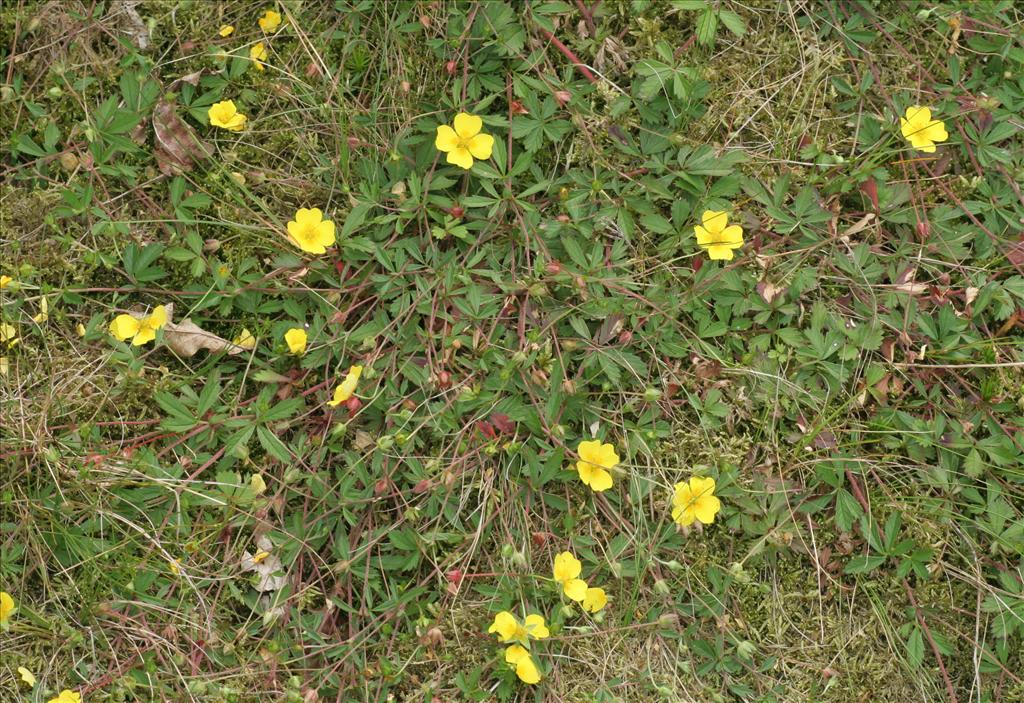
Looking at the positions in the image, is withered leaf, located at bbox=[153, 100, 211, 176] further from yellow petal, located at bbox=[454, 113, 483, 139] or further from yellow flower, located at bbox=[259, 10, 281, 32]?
yellow petal, located at bbox=[454, 113, 483, 139]

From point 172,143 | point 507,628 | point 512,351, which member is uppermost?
point 172,143

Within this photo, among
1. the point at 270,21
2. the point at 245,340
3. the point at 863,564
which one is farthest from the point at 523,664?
the point at 270,21

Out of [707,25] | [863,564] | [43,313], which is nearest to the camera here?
[863,564]

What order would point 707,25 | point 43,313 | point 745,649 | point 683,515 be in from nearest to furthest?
point 745,649
point 683,515
point 43,313
point 707,25

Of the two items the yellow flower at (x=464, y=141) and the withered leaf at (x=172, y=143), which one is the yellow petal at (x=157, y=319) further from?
the yellow flower at (x=464, y=141)

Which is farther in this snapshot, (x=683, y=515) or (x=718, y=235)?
(x=718, y=235)

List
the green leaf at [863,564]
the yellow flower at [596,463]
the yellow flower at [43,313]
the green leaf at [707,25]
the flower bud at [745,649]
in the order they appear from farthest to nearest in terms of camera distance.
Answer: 1. the green leaf at [707,25]
2. the yellow flower at [43,313]
3. the green leaf at [863,564]
4. the yellow flower at [596,463]
5. the flower bud at [745,649]

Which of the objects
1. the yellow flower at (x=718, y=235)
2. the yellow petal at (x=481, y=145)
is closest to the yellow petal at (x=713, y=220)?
the yellow flower at (x=718, y=235)

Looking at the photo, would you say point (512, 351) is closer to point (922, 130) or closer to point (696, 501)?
point (696, 501)

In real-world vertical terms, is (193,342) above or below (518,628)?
above
